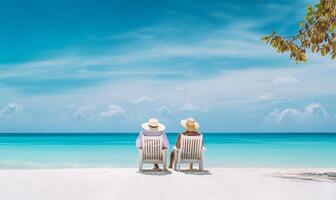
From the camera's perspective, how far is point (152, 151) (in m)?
9.28

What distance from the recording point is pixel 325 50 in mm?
9008

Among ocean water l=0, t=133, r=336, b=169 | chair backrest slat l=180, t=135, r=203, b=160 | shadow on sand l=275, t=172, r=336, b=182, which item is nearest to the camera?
shadow on sand l=275, t=172, r=336, b=182

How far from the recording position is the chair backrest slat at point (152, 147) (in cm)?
921

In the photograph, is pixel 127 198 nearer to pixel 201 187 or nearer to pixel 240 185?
pixel 201 187

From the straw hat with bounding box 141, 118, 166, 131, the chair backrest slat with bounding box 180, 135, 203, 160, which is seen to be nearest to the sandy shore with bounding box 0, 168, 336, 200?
the chair backrest slat with bounding box 180, 135, 203, 160

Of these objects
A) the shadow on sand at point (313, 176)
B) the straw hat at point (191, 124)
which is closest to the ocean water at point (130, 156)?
the straw hat at point (191, 124)

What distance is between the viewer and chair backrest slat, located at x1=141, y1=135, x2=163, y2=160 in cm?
921

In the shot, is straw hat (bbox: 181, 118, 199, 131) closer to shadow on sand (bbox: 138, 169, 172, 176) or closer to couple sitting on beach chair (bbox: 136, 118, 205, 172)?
couple sitting on beach chair (bbox: 136, 118, 205, 172)

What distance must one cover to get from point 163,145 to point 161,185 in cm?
196

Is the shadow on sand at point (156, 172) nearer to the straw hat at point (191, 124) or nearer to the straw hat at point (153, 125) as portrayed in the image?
the straw hat at point (153, 125)

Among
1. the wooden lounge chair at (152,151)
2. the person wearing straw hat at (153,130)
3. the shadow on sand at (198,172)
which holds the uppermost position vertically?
the person wearing straw hat at (153,130)

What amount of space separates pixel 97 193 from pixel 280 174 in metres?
4.03

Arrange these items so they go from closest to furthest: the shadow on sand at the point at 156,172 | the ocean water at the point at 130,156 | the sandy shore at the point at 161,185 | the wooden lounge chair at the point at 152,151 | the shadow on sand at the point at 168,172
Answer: the sandy shore at the point at 161,185 → the shadow on sand at the point at 156,172 → the shadow on sand at the point at 168,172 → the wooden lounge chair at the point at 152,151 → the ocean water at the point at 130,156

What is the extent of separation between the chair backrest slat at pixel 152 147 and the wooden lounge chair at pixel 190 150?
16.5 inches
